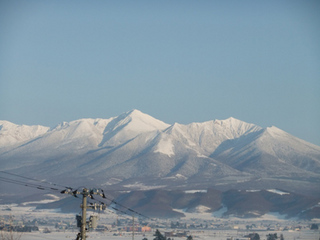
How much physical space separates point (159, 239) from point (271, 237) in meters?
39.5

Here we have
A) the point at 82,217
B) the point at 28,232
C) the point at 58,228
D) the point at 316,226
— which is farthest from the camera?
the point at 316,226

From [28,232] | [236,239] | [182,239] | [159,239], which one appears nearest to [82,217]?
[159,239]

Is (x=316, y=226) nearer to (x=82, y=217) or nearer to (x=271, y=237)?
(x=271, y=237)

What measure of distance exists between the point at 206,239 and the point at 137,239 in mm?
13213

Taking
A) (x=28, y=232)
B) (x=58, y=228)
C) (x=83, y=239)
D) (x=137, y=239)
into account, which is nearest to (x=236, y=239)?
(x=137, y=239)

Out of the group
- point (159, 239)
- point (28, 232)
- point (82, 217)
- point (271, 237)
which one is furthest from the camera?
point (28, 232)

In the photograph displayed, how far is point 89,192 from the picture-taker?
112 feet

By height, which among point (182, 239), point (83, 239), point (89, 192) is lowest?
point (83, 239)

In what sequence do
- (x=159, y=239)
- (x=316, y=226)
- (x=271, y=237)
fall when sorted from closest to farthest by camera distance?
(x=159, y=239) → (x=271, y=237) → (x=316, y=226)

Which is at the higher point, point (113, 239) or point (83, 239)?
point (113, 239)

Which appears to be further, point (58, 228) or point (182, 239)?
point (58, 228)

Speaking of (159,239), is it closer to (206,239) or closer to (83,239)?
(206,239)

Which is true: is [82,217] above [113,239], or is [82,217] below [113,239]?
below

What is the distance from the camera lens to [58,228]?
187m
